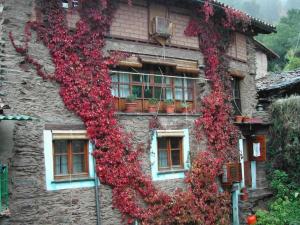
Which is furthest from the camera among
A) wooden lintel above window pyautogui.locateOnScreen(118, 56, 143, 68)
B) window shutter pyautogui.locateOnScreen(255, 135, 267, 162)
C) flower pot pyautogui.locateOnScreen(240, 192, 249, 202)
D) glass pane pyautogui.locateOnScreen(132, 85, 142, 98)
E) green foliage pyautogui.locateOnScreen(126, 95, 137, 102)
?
window shutter pyautogui.locateOnScreen(255, 135, 267, 162)

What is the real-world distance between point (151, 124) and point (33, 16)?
4778mm

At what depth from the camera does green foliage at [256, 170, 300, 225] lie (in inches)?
543

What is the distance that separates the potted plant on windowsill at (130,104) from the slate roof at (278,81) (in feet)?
28.1

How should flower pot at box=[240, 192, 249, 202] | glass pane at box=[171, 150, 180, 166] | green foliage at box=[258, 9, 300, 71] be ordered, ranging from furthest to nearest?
green foliage at box=[258, 9, 300, 71], flower pot at box=[240, 192, 249, 202], glass pane at box=[171, 150, 180, 166]

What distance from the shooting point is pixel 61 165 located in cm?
1075

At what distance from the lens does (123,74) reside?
12414mm

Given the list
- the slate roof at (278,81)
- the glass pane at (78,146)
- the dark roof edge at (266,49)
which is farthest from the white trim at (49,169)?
the dark roof edge at (266,49)

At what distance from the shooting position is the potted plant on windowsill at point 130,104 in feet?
39.8

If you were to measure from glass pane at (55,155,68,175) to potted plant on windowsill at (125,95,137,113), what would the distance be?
2.55 m

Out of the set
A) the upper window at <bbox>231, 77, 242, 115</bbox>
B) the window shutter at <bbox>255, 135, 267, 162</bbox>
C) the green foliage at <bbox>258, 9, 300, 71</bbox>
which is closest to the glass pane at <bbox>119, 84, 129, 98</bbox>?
the upper window at <bbox>231, 77, 242, 115</bbox>

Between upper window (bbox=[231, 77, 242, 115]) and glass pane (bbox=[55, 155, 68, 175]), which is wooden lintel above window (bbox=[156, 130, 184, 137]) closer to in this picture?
glass pane (bbox=[55, 155, 68, 175])

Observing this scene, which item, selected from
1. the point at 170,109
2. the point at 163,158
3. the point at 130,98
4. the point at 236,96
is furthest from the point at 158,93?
the point at 236,96

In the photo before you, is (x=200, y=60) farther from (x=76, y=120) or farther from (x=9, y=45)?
(x=9, y=45)

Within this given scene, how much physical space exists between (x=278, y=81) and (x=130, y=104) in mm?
9619
